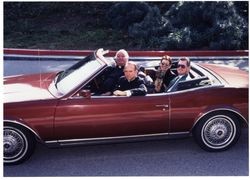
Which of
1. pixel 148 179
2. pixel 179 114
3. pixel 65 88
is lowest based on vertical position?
pixel 148 179

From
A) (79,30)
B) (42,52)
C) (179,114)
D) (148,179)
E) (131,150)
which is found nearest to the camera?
(148,179)

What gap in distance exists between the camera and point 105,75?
6.29 meters

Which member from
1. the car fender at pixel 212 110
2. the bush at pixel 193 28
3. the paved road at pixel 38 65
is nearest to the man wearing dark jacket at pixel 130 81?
the car fender at pixel 212 110

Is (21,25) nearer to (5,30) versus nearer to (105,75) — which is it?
(5,30)

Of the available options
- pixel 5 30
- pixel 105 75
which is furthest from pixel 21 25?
pixel 105 75

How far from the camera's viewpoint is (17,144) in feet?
18.5

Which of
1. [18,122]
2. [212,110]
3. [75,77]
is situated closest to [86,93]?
[75,77]

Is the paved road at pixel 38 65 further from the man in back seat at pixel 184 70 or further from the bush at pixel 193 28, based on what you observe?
the man in back seat at pixel 184 70

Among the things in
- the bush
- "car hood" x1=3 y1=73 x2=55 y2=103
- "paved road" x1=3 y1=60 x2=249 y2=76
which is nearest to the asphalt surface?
"car hood" x1=3 y1=73 x2=55 y2=103

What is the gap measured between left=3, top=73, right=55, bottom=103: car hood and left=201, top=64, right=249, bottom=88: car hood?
2463mm

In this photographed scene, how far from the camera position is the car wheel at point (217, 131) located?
596 cm

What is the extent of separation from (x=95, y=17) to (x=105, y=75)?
8.08 metres

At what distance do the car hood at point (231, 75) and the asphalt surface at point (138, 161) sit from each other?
87cm

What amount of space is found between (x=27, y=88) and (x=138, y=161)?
1827 millimetres
